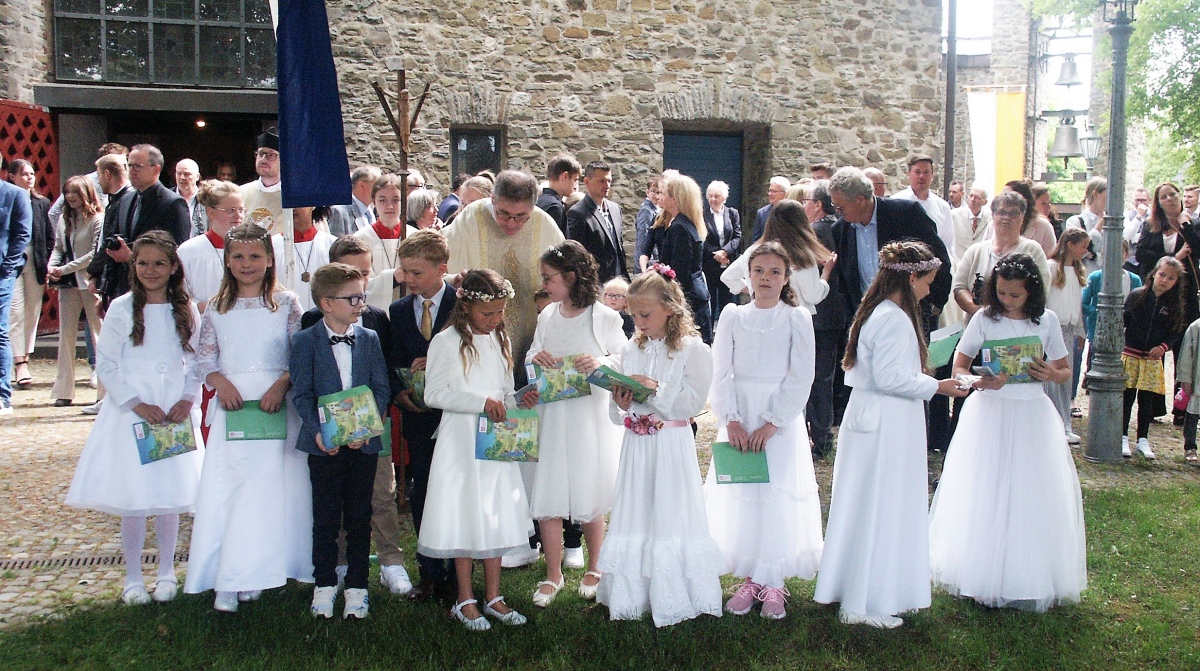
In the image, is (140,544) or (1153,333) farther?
(1153,333)

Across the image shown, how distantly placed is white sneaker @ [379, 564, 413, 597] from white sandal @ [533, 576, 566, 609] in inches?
22.3

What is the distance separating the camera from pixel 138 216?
289 inches

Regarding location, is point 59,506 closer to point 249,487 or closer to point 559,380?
point 249,487

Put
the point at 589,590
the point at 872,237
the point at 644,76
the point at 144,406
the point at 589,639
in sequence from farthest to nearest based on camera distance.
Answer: the point at 644,76
the point at 872,237
the point at 589,590
the point at 144,406
the point at 589,639

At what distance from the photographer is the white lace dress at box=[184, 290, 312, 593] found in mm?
4176

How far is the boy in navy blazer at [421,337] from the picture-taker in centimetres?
443

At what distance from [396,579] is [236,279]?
148cm

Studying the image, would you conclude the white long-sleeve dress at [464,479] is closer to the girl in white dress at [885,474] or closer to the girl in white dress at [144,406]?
the girl in white dress at [144,406]

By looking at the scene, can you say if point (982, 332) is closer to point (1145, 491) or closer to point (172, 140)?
point (1145, 491)

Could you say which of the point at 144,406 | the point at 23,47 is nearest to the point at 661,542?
the point at 144,406

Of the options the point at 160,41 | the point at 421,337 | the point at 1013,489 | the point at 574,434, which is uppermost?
the point at 160,41

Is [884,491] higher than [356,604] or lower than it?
higher

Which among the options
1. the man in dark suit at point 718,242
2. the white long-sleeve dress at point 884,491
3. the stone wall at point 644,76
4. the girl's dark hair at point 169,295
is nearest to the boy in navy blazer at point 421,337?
the girl's dark hair at point 169,295

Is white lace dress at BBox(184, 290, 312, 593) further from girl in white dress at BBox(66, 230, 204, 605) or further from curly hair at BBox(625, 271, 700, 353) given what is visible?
curly hair at BBox(625, 271, 700, 353)
